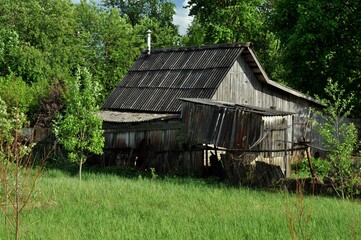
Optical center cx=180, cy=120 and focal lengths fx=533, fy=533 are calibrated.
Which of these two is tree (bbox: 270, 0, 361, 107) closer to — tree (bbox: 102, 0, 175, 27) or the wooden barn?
the wooden barn

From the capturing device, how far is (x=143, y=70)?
27.7 m

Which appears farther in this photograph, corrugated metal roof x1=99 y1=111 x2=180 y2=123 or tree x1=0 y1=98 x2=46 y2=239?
corrugated metal roof x1=99 y1=111 x2=180 y2=123

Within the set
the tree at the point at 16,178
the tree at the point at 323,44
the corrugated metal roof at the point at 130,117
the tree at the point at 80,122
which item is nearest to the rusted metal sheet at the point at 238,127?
the corrugated metal roof at the point at 130,117

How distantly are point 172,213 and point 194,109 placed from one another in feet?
30.0

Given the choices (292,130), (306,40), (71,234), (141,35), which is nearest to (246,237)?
(71,234)

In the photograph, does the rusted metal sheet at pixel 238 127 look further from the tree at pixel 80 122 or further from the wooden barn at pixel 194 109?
the tree at pixel 80 122

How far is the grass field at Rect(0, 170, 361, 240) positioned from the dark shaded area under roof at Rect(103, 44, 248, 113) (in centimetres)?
758

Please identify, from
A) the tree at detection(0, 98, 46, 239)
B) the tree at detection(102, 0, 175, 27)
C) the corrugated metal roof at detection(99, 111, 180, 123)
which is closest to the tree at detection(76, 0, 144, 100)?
the tree at detection(102, 0, 175, 27)

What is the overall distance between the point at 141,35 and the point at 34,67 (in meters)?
16.1

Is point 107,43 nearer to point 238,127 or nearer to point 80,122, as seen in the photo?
point 80,122

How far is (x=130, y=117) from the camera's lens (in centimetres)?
2417

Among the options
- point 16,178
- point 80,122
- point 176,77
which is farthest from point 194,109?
point 16,178

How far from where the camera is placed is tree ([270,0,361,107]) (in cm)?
2617

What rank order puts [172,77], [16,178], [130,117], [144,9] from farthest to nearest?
1. [144,9]
2. [172,77]
3. [130,117]
4. [16,178]
